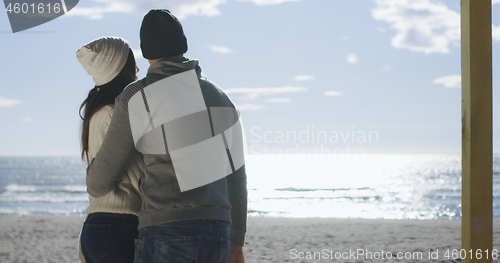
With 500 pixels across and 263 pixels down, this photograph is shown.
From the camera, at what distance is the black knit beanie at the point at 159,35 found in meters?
1.18

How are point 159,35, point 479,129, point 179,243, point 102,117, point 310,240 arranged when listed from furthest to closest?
1. point 310,240
2. point 479,129
3. point 102,117
4. point 159,35
5. point 179,243

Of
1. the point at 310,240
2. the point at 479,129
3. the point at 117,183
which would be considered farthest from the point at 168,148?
the point at 310,240

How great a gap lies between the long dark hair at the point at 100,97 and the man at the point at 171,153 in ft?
0.66

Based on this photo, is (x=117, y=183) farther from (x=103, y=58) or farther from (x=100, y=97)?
(x=103, y=58)

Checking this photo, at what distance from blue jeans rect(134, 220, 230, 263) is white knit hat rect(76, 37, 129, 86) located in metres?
0.55

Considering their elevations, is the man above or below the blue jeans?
above

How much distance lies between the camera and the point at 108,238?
1.21 metres

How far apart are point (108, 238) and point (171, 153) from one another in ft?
1.15

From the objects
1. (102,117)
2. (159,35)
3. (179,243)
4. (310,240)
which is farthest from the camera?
(310,240)

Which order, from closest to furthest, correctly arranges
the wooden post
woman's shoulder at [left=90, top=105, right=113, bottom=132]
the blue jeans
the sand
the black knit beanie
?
1. the blue jeans
2. the black knit beanie
3. woman's shoulder at [left=90, top=105, right=113, bottom=132]
4. the wooden post
5. the sand

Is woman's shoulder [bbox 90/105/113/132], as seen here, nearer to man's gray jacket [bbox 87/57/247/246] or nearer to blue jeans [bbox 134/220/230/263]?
man's gray jacket [bbox 87/57/247/246]

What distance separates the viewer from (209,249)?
3.61ft

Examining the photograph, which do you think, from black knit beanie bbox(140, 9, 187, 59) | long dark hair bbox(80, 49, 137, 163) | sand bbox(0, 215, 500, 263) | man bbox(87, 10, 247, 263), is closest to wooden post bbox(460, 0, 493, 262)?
man bbox(87, 10, 247, 263)

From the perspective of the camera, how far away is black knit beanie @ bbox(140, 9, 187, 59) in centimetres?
118
